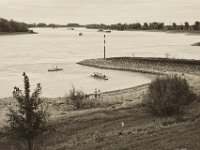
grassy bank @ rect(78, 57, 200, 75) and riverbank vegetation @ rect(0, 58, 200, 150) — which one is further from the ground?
riverbank vegetation @ rect(0, 58, 200, 150)

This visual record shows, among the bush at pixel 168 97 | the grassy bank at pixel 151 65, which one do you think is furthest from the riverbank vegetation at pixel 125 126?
the grassy bank at pixel 151 65

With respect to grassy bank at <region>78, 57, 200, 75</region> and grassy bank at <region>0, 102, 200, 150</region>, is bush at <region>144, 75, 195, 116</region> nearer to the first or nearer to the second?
grassy bank at <region>0, 102, 200, 150</region>

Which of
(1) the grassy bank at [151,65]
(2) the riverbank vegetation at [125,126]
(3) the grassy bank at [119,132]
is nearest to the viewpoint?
(3) the grassy bank at [119,132]

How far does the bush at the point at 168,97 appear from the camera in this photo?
92.7 ft

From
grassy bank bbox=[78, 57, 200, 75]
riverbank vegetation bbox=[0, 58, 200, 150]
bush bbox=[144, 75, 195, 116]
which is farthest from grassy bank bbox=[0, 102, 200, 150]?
grassy bank bbox=[78, 57, 200, 75]

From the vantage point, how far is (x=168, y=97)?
29.2 metres

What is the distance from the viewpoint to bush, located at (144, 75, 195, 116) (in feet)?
92.7

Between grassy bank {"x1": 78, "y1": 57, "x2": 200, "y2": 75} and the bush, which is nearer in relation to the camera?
the bush

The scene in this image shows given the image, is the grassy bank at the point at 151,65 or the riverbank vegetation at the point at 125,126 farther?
the grassy bank at the point at 151,65

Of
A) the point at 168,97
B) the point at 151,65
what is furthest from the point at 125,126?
the point at 151,65

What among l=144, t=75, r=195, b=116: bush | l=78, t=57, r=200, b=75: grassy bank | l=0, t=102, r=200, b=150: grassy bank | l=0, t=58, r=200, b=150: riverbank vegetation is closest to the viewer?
l=0, t=102, r=200, b=150: grassy bank

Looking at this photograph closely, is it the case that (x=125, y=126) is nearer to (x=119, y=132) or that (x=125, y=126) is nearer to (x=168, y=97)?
(x=119, y=132)

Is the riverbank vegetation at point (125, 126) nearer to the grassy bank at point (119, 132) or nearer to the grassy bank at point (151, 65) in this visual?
the grassy bank at point (119, 132)

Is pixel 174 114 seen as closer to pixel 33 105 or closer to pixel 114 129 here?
pixel 114 129
